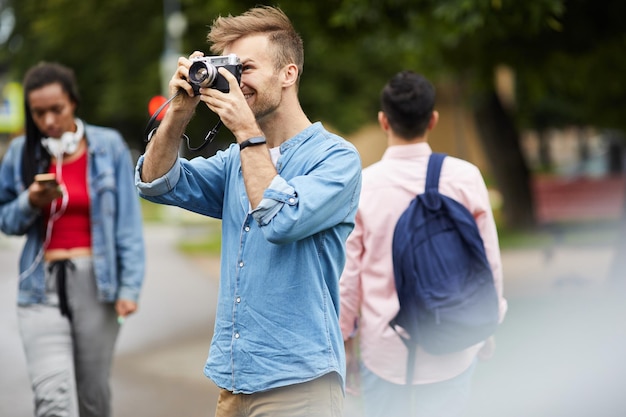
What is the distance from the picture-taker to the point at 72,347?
4688 mm

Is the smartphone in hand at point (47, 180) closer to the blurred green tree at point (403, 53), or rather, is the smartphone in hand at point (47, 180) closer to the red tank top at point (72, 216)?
the red tank top at point (72, 216)

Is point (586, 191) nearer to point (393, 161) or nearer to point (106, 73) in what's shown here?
point (106, 73)

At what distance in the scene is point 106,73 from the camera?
114ft

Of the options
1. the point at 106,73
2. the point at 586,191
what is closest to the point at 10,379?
the point at 586,191

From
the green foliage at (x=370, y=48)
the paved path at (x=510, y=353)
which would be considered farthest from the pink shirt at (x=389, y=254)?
the green foliage at (x=370, y=48)

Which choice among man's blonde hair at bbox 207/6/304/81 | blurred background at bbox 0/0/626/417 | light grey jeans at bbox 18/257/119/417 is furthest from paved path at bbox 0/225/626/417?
man's blonde hair at bbox 207/6/304/81

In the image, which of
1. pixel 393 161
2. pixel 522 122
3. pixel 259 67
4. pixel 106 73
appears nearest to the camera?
pixel 259 67

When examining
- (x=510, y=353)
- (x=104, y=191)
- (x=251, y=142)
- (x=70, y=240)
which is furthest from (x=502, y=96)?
(x=251, y=142)

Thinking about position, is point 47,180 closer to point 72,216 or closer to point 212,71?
point 72,216

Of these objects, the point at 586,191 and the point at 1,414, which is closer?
the point at 1,414

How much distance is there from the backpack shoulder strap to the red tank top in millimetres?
1692

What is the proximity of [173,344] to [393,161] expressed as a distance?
18.2 feet

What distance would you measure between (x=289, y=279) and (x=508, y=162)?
1685 centimetres

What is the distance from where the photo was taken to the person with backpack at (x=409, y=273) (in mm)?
3920
